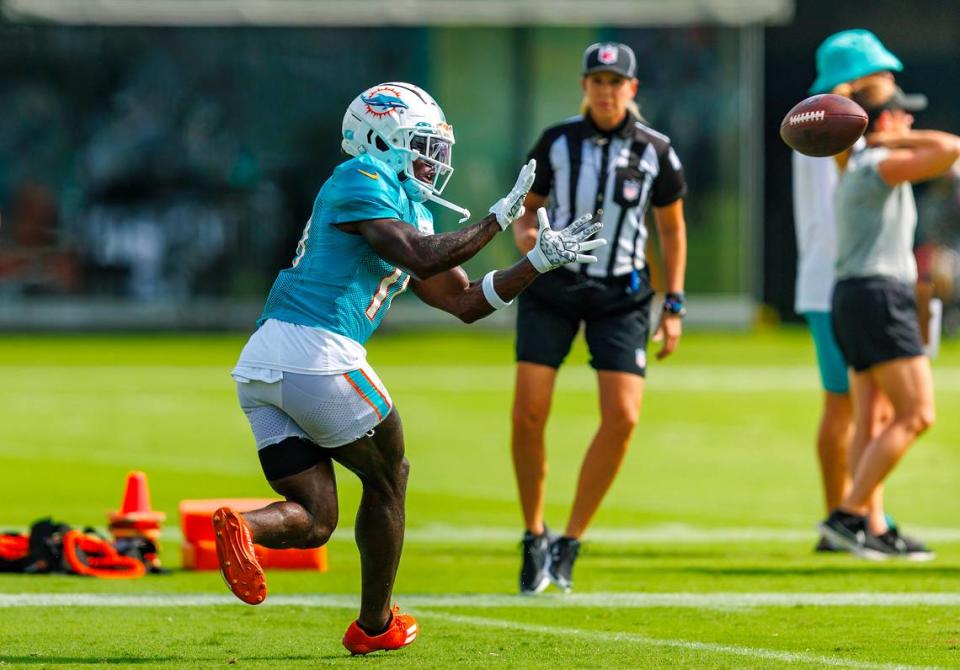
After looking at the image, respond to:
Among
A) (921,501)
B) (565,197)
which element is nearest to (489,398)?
(921,501)

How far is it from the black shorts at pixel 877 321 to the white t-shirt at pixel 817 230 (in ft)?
2.12

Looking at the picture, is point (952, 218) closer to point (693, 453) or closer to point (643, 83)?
point (643, 83)

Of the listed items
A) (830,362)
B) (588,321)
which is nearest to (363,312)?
(588,321)

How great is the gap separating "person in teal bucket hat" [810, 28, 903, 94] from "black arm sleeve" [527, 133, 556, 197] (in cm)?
155

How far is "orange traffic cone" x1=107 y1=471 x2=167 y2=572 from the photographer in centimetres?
856

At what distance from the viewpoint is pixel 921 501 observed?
447 inches

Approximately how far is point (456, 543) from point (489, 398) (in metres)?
7.76

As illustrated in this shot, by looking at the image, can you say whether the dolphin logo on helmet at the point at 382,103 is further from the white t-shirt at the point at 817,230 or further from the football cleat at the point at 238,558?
the white t-shirt at the point at 817,230

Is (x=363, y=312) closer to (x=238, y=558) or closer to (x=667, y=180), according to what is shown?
(x=238, y=558)

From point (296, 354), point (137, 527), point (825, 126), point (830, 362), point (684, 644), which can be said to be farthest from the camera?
point (830, 362)

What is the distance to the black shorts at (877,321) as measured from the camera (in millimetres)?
8992

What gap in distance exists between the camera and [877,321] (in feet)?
29.5

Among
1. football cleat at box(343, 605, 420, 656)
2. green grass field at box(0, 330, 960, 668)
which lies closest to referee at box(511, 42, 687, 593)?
green grass field at box(0, 330, 960, 668)

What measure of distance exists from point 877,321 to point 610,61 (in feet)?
6.06
